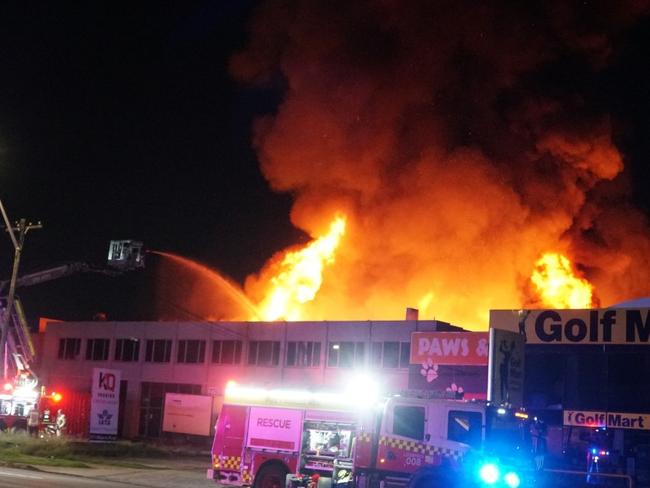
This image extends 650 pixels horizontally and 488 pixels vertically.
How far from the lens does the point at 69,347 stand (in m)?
49.8

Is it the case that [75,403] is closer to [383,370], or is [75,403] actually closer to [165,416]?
[165,416]

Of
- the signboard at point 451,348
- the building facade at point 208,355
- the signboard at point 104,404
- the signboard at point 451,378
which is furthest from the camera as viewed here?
the building facade at point 208,355

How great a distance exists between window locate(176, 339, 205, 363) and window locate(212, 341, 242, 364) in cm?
76

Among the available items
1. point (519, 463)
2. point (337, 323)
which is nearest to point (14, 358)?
point (337, 323)

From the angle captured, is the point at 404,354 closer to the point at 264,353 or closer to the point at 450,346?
the point at 450,346

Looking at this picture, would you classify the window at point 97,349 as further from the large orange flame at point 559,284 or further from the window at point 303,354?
the large orange flame at point 559,284

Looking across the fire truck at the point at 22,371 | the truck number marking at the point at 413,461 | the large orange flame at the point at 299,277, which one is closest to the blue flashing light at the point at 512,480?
the truck number marking at the point at 413,461

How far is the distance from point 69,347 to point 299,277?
14865 mm

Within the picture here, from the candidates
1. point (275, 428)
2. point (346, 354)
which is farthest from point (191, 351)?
point (275, 428)

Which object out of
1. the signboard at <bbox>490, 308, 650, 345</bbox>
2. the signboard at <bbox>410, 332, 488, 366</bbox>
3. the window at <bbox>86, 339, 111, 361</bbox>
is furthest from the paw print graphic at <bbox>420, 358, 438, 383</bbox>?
the window at <bbox>86, 339, 111, 361</bbox>

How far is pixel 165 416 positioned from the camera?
→ 42.2m

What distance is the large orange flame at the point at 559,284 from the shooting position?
50603 millimetres

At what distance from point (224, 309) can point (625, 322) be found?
34919mm

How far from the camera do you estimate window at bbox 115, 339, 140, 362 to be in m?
46.7
